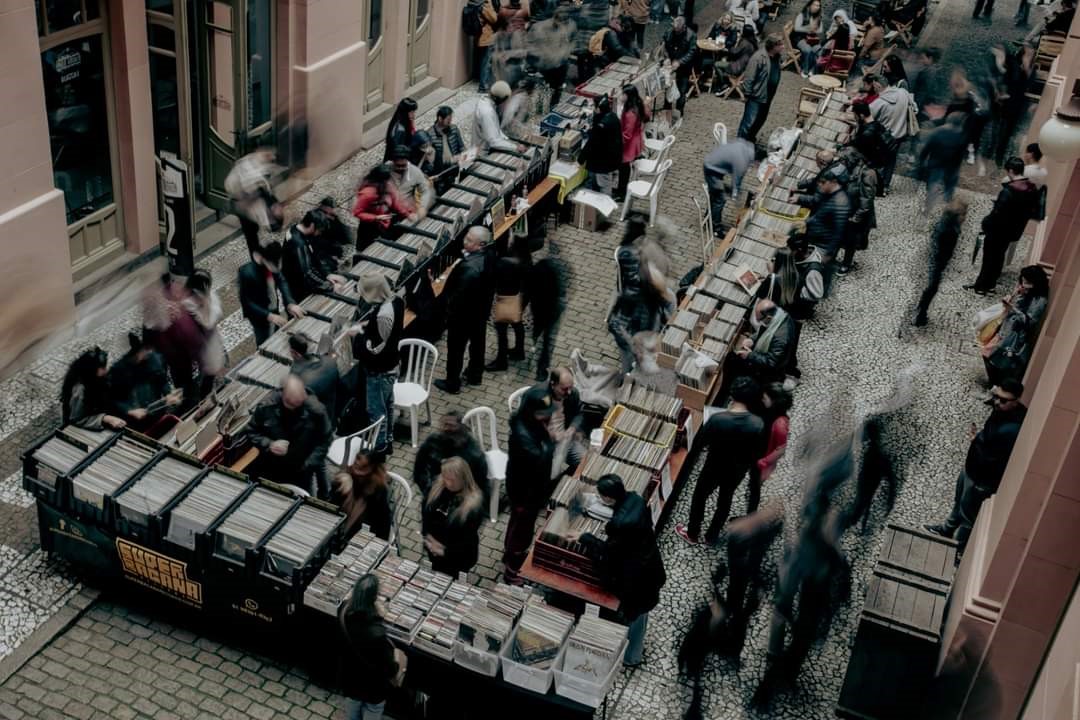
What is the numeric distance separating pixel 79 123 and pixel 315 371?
495 centimetres

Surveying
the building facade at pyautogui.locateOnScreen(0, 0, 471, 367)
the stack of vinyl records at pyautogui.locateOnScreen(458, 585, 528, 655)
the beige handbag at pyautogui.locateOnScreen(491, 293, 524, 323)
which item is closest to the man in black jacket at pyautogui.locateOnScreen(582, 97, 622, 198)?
the building facade at pyautogui.locateOnScreen(0, 0, 471, 367)

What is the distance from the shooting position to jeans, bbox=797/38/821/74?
2273 cm

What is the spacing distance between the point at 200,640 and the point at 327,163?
944cm

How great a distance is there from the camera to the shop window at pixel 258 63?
1498 centimetres

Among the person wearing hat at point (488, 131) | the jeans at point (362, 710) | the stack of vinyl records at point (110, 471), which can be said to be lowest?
the jeans at point (362, 710)

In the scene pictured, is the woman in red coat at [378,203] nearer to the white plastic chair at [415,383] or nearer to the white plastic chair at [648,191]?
the white plastic chair at [415,383]

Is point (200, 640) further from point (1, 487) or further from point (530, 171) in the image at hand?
point (530, 171)

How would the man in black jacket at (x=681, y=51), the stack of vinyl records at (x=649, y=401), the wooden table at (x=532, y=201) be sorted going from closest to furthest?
the stack of vinyl records at (x=649, y=401) → the wooden table at (x=532, y=201) → the man in black jacket at (x=681, y=51)

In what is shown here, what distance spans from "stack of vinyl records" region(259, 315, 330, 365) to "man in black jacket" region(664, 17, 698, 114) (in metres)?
10.9

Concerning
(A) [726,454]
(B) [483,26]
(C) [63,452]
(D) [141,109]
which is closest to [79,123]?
(D) [141,109]

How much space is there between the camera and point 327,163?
17.0 metres

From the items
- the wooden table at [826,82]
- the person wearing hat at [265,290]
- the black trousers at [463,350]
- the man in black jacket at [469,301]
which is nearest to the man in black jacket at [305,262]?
the person wearing hat at [265,290]

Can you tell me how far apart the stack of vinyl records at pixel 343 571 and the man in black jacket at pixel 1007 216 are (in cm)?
958

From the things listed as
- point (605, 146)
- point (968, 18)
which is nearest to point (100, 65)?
point (605, 146)
